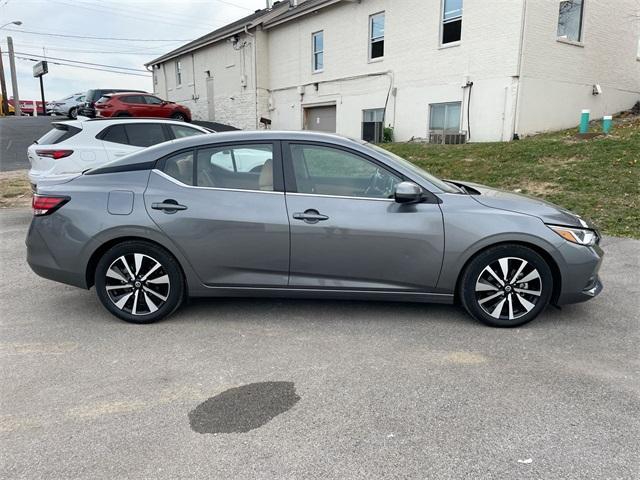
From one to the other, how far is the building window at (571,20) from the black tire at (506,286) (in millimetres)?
13777

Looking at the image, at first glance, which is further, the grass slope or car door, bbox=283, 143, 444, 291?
the grass slope

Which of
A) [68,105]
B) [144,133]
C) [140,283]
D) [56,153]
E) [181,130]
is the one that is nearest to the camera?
[140,283]

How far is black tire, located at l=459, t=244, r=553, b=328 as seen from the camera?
3.83 meters

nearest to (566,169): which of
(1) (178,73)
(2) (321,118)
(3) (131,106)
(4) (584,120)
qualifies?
(4) (584,120)

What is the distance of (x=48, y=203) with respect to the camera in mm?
4031

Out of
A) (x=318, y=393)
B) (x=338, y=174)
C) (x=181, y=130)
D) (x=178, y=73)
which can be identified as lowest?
(x=318, y=393)

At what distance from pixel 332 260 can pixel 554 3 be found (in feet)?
46.1

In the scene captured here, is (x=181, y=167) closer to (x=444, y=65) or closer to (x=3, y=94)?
(x=444, y=65)

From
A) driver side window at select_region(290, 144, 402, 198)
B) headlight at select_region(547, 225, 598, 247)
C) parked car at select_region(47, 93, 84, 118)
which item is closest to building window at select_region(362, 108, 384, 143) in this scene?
driver side window at select_region(290, 144, 402, 198)

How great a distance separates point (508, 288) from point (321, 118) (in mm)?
18504

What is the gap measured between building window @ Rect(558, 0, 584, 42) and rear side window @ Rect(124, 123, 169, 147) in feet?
41.3

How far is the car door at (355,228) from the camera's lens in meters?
3.82

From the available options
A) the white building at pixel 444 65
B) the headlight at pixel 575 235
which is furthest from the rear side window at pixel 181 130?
the white building at pixel 444 65

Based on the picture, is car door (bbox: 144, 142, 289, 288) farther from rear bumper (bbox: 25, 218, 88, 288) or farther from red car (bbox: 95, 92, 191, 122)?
red car (bbox: 95, 92, 191, 122)
